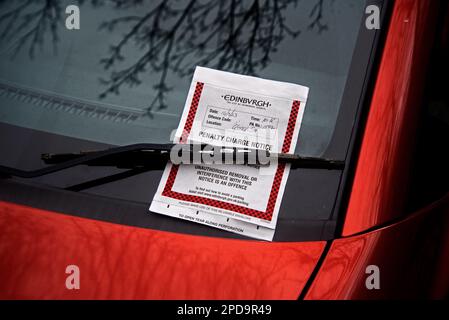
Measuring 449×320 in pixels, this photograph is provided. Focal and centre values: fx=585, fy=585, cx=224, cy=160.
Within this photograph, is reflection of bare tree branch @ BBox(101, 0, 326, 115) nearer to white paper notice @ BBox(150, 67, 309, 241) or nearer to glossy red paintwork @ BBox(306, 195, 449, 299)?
white paper notice @ BBox(150, 67, 309, 241)

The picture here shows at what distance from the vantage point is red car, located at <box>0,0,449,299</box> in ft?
4.38

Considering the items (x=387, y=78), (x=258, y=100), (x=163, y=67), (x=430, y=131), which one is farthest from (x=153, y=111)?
(x=430, y=131)

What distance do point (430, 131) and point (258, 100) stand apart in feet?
1.53

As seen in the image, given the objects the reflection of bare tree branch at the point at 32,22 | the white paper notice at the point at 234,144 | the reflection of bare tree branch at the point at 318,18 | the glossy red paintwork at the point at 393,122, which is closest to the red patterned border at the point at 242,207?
the white paper notice at the point at 234,144

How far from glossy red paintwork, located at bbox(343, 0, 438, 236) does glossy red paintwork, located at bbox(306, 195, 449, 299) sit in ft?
0.15

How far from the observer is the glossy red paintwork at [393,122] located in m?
1.43

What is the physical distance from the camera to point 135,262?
1.34 meters

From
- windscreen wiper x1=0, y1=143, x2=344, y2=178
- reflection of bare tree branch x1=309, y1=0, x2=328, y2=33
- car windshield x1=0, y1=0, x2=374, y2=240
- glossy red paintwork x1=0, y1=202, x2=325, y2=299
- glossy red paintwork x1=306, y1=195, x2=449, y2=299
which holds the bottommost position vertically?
glossy red paintwork x1=0, y1=202, x2=325, y2=299

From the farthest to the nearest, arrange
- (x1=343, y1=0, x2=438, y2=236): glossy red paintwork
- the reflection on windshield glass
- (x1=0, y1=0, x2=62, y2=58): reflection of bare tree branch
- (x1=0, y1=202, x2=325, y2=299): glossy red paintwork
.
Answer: (x1=0, y1=0, x2=62, y2=58): reflection of bare tree branch
the reflection on windshield glass
(x1=343, y1=0, x2=438, y2=236): glossy red paintwork
(x1=0, y1=202, x2=325, y2=299): glossy red paintwork

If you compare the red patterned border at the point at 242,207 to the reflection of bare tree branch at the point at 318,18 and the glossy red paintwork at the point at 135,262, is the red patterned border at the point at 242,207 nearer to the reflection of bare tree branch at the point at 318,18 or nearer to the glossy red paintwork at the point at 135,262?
the glossy red paintwork at the point at 135,262

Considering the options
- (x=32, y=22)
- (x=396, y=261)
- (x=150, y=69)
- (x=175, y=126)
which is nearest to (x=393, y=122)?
(x=396, y=261)

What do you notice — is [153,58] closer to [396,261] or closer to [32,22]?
[32,22]

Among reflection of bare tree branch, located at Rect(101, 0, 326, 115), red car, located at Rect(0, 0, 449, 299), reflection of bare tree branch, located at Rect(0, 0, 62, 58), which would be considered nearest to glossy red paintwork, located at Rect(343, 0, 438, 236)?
red car, located at Rect(0, 0, 449, 299)

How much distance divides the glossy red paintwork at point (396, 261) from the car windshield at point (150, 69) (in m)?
0.13
